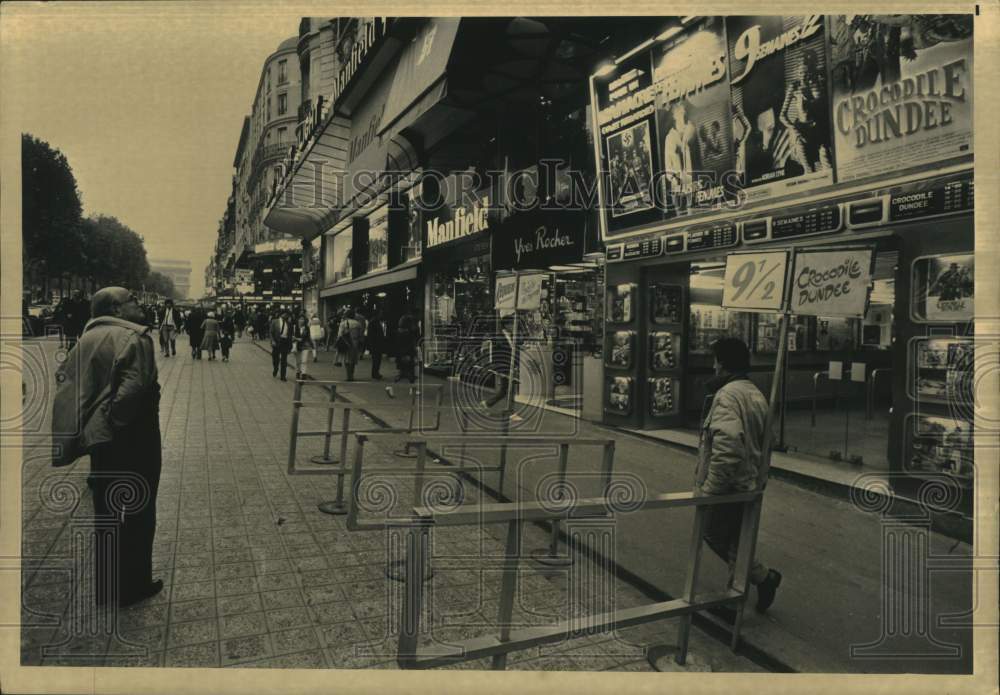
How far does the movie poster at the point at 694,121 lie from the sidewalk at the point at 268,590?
4.92 metres

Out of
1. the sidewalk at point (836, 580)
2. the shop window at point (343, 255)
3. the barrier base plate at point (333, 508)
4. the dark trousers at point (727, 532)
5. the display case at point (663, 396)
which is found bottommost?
the sidewalk at point (836, 580)

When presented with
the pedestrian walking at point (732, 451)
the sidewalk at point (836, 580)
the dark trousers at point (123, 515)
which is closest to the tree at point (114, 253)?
the dark trousers at point (123, 515)

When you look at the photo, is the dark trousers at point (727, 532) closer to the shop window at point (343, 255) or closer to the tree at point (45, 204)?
the tree at point (45, 204)

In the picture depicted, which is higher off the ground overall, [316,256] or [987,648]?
[316,256]

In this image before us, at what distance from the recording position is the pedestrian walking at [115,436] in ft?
12.0

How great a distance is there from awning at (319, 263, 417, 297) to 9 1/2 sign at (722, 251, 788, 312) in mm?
13377

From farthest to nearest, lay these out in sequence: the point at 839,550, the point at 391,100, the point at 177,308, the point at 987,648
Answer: the point at 177,308 < the point at 391,100 < the point at 839,550 < the point at 987,648

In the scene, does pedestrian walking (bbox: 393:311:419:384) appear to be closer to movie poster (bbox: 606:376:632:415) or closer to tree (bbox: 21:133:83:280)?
Answer: movie poster (bbox: 606:376:632:415)

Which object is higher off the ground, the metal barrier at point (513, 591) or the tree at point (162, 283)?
the tree at point (162, 283)

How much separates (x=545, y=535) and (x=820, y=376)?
28.4ft

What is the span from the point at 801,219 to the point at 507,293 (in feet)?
12.4

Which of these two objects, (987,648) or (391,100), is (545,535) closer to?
(987,648)

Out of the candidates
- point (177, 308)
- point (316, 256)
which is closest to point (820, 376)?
point (177, 308)

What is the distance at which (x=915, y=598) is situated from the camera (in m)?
3.96
